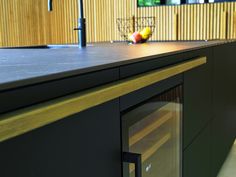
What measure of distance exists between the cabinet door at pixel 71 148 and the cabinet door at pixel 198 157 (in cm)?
89

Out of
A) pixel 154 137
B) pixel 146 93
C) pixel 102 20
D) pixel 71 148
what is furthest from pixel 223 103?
pixel 102 20

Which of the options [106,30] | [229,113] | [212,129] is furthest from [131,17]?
[212,129]

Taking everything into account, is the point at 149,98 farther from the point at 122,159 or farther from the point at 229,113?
the point at 229,113

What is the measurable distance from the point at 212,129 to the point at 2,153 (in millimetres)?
2122

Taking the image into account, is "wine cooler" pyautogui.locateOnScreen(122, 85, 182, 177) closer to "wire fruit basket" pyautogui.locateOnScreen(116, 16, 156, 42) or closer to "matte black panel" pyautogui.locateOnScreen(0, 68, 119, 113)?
"matte black panel" pyautogui.locateOnScreen(0, 68, 119, 113)

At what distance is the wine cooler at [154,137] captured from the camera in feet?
3.86

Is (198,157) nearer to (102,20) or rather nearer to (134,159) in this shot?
(134,159)

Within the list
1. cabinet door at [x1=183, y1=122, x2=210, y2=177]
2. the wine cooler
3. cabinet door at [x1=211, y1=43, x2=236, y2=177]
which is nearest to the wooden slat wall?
cabinet door at [x1=211, y1=43, x2=236, y2=177]

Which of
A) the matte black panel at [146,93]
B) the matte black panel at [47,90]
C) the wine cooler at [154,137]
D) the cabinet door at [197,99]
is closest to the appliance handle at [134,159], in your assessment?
the wine cooler at [154,137]

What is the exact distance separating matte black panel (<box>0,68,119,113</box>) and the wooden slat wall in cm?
Result: 481

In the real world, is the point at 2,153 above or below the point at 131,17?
below

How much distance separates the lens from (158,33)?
21.0 feet


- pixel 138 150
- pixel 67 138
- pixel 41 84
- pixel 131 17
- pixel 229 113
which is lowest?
pixel 229 113

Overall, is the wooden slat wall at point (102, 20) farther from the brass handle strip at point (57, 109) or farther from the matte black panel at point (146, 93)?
the brass handle strip at point (57, 109)
